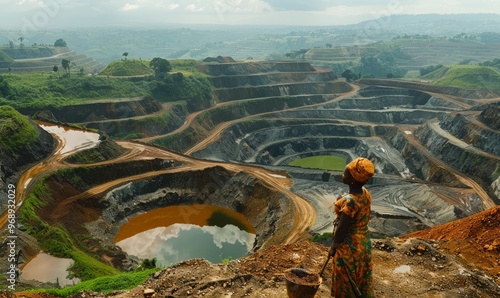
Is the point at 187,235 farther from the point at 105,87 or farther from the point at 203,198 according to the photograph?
the point at 105,87

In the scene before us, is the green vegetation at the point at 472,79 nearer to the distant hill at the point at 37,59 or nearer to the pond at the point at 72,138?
the pond at the point at 72,138

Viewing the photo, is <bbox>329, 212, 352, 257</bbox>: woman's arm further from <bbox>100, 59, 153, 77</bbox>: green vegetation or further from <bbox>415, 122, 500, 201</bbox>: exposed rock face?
<bbox>100, 59, 153, 77</bbox>: green vegetation

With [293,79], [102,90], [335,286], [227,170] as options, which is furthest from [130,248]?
[293,79]

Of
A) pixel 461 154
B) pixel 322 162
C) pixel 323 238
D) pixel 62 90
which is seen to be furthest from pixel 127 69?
pixel 323 238

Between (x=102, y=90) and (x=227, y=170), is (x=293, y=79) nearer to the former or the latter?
(x=102, y=90)

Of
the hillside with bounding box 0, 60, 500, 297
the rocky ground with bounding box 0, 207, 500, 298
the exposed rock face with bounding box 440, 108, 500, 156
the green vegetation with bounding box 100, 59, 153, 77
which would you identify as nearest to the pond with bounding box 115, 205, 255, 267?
the hillside with bounding box 0, 60, 500, 297

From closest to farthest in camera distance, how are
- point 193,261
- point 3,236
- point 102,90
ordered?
1. point 193,261
2. point 3,236
3. point 102,90
